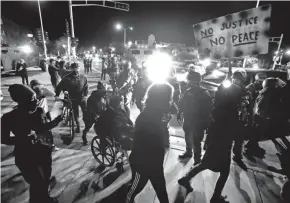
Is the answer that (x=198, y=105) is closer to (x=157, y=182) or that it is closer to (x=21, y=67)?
(x=157, y=182)

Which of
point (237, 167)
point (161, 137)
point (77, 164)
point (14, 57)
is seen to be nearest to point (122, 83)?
point (77, 164)

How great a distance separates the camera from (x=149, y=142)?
8.60 feet

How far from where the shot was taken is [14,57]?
2245 cm

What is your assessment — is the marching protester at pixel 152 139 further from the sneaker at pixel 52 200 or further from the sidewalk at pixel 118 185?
the sneaker at pixel 52 200

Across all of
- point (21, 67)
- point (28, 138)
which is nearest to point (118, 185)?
point (28, 138)

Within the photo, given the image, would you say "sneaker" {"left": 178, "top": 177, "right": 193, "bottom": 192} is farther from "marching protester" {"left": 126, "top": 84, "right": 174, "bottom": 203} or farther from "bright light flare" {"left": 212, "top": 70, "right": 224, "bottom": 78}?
"bright light flare" {"left": 212, "top": 70, "right": 224, "bottom": 78}

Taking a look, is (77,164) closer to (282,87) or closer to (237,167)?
(237,167)

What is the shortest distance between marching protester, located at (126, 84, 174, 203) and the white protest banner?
7.14ft

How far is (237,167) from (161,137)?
3.09 meters

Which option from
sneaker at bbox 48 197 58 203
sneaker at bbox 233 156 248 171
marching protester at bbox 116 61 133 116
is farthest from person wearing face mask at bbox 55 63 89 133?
sneaker at bbox 233 156 248 171

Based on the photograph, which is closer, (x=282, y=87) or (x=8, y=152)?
(x=282, y=87)

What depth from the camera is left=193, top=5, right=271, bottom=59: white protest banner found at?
370 centimetres

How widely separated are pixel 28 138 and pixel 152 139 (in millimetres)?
1741

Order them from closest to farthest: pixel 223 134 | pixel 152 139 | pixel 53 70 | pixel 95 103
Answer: pixel 152 139, pixel 223 134, pixel 95 103, pixel 53 70
